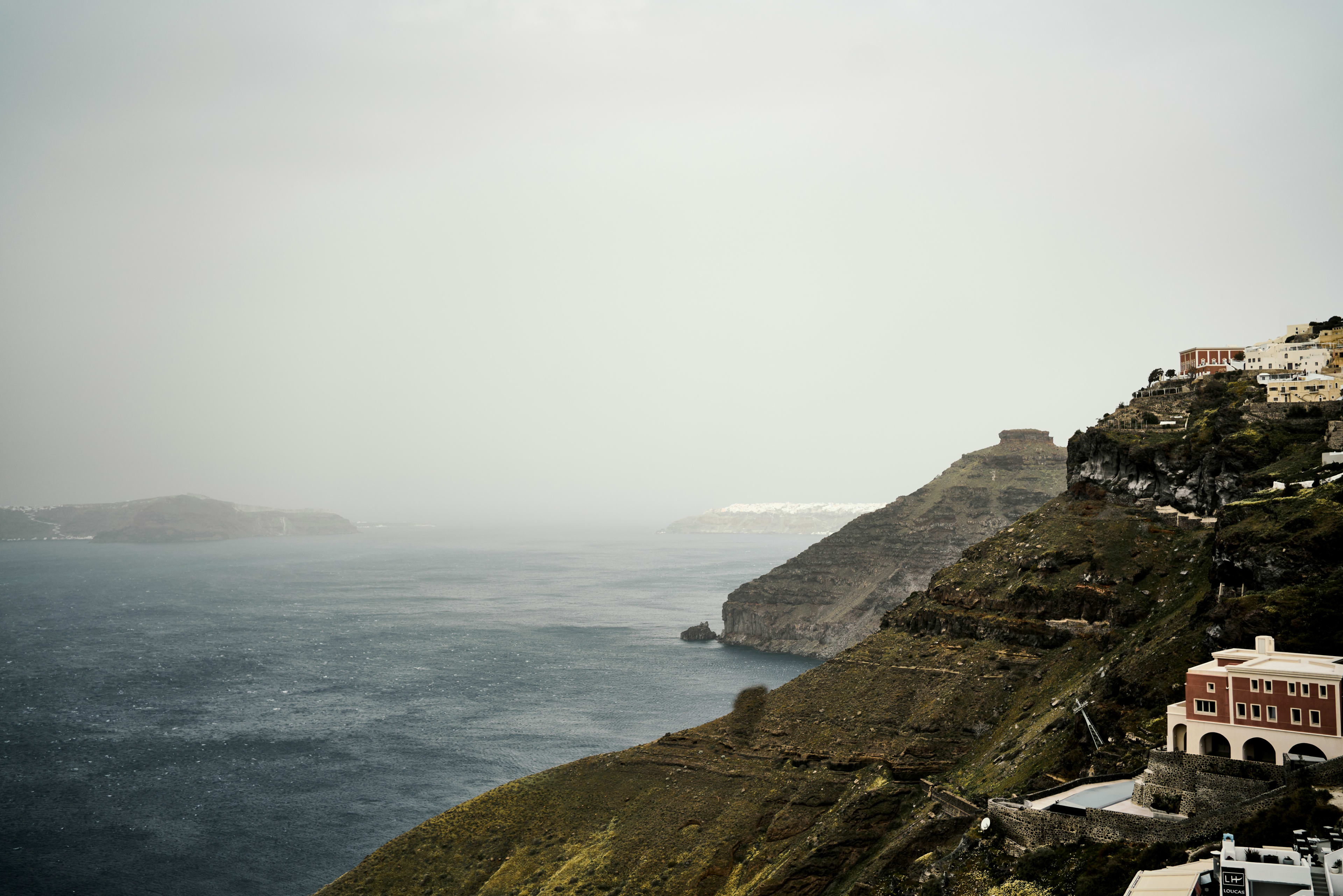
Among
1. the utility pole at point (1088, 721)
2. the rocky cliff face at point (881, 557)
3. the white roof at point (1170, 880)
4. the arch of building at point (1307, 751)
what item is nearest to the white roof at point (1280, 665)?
the arch of building at point (1307, 751)

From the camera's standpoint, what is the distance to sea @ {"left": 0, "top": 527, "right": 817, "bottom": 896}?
6925 centimetres

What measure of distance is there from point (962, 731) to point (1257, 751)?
3009cm

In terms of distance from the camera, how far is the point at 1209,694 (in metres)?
37.9

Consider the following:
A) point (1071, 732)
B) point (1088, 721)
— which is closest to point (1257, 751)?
point (1088, 721)

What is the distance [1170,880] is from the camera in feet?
99.4

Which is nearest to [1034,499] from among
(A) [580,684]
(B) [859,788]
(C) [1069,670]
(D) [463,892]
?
(A) [580,684]

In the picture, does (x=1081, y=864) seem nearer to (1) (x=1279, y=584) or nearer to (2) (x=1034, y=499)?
(1) (x=1279, y=584)

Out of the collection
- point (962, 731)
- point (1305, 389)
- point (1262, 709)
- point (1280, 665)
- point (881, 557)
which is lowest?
point (962, 731)

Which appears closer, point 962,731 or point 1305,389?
point 962,731

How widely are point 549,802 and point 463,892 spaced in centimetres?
937

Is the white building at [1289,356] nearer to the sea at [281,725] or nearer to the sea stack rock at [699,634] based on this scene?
the sea at [281,725]

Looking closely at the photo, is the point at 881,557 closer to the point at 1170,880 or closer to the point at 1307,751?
the point at 1307,751

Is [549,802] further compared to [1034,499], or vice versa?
[1034,499]

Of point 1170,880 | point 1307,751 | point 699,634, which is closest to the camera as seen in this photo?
point 1170,880
